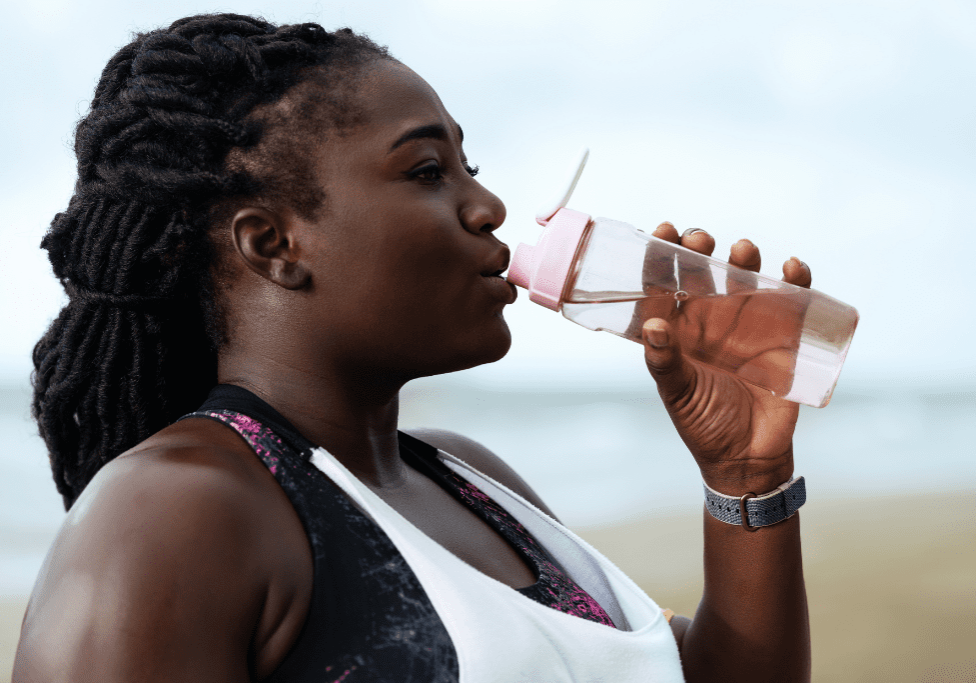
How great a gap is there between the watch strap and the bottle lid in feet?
1.31

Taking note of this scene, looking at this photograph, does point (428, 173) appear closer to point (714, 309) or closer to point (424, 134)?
point (424, 134)

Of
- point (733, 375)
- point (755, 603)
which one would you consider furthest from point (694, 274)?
point (755, 603)

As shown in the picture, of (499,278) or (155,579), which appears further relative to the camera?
(499,278)

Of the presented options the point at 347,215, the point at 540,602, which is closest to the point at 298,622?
the point at 540,602

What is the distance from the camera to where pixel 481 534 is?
1.20 m

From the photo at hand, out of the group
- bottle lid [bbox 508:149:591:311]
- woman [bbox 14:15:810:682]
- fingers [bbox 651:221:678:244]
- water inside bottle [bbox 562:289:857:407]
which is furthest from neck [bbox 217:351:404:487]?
fingers [bbox 651:221:678:244]

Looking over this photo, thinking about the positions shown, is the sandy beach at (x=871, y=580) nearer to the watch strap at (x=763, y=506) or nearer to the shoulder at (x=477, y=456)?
the shoulder at (x=477, y=456)

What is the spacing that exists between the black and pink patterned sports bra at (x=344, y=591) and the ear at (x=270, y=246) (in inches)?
6.2

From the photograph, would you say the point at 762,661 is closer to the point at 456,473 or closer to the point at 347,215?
the point at 456,473

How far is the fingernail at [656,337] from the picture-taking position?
1177mm

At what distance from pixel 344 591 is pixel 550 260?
1.72ft

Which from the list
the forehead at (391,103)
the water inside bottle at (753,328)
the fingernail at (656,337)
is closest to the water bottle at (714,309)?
the water inside bottle at (753,328)

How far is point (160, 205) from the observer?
1097mm

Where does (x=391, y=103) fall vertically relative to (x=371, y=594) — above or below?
above
